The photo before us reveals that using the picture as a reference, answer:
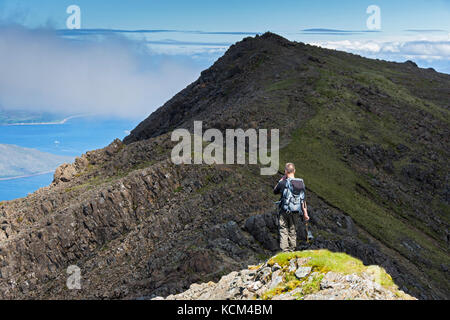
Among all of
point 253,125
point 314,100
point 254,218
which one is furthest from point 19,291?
point 314,100

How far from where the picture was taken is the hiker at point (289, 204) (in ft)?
63.0

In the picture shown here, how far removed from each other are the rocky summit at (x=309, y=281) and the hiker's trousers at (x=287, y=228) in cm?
110

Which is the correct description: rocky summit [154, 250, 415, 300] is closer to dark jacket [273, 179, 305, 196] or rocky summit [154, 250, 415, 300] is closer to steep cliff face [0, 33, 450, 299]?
dark jacket [273, 179, 305, 196]

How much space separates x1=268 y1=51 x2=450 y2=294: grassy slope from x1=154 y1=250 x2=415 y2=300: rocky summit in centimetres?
3908

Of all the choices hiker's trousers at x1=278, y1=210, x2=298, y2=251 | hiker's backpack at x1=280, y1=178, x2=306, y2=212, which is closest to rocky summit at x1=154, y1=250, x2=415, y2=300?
hiker's trousers at x1=278, y1=210, x2=298, y2=251

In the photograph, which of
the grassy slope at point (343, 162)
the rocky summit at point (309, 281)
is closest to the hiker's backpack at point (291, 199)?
the rocky summit at point (309, 281)

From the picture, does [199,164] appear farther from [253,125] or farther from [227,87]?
[227,87]

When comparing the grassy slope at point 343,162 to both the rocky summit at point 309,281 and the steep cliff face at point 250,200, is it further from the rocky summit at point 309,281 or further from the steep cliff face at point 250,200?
the rocky summit at point 309,281

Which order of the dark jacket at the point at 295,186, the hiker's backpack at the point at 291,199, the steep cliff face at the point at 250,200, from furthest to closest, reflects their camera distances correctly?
the steep cliff face at the point at 250,200 < the hiker's backpack at the point at 291,199 < the dark jacket at the point at 295,186

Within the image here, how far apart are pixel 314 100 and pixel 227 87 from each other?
26.5 m

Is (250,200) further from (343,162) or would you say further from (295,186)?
(343,162)

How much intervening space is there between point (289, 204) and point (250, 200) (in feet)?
81.3

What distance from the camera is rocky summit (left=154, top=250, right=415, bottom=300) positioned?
→ 15.3 metres

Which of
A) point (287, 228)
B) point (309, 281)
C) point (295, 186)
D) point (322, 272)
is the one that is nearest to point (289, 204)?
point (295, 186)
